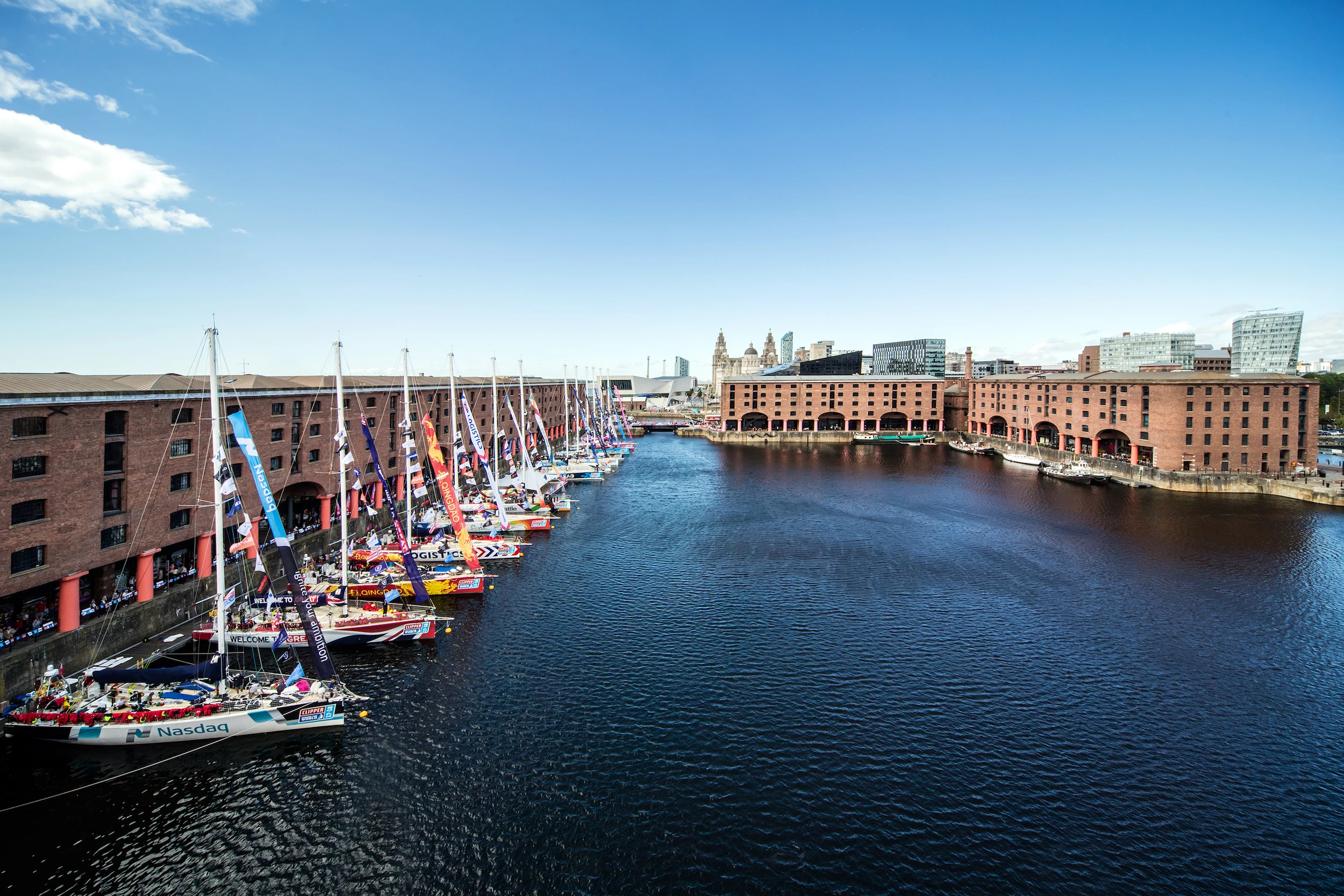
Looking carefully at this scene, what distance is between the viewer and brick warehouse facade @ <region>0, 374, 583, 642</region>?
95.6 feet

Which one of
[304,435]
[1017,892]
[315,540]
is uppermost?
[304,435]

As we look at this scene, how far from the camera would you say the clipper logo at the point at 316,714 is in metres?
26.8

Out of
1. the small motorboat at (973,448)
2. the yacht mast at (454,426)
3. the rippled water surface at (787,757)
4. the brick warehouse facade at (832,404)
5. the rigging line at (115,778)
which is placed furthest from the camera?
the brick warehouse facade at (832,404)

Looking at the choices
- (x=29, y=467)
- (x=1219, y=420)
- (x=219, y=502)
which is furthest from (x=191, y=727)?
(x=1219, y=420)

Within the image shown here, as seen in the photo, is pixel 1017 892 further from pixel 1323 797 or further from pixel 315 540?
pixel 315 540

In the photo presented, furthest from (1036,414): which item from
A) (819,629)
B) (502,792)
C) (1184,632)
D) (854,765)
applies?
(502,792)

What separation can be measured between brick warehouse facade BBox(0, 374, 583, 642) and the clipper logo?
9038 millimetres

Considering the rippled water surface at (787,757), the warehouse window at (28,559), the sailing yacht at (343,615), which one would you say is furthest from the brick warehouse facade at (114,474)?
the rippled water surface at (787,757)

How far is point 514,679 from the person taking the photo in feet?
106

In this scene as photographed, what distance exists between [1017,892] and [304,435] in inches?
1993

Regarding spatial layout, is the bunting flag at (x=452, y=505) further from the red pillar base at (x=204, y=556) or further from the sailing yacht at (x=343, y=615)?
the red pillar base at (x=204, y=556)

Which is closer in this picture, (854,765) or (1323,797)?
(1323,797)

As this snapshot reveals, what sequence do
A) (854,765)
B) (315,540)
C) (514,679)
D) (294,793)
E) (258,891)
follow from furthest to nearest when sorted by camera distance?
(315,540), (514,679), (854,765), (294,793), (258,891)

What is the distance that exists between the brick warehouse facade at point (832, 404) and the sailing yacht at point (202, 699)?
138987 millimetres
